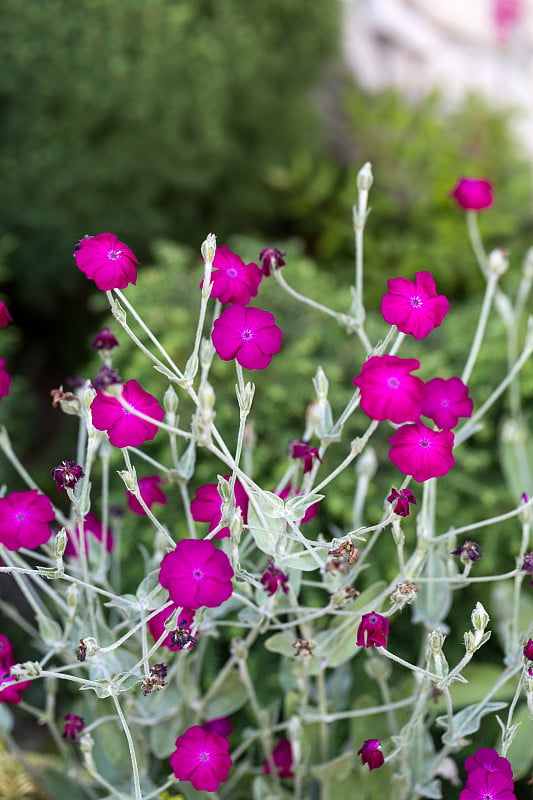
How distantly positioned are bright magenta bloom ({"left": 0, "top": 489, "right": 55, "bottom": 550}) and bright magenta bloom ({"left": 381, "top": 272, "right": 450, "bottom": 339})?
0.37 metres

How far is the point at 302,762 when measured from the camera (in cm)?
103

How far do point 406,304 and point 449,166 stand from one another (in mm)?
1819

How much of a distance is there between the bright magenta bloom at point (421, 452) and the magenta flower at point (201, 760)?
0.32 m

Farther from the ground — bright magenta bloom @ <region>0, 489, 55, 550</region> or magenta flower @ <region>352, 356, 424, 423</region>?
magenta flower @ <region>352, 356, 424, 423</region>

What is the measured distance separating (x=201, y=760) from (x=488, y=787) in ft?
0.84

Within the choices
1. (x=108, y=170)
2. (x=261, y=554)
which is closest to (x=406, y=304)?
(x=261, y=554)

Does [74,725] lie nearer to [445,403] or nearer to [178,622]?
[178,622]

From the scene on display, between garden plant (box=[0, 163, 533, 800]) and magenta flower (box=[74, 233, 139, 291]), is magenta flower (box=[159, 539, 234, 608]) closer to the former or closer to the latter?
garden plant (box=[0, 163, 533, 800])

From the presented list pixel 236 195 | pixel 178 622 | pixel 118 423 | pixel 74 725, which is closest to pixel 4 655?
pixel 74 725

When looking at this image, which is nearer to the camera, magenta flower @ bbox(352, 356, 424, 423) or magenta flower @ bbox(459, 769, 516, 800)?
magenta flower @ bbox(352, 356, 424, 423)

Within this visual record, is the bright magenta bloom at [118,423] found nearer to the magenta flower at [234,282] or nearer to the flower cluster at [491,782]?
the magenta flower at [234,282]

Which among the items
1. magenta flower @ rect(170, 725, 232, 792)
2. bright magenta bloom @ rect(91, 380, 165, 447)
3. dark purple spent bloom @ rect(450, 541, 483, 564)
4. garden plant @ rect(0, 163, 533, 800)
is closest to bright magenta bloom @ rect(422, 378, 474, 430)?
garden plant @ rect(0, 163, 533, 800)

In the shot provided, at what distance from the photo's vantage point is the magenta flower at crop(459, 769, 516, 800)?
2.54 feet

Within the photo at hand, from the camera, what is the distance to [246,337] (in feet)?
2.37
